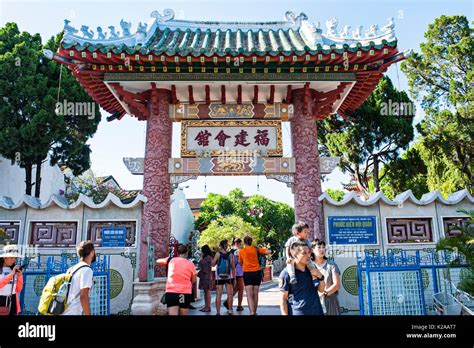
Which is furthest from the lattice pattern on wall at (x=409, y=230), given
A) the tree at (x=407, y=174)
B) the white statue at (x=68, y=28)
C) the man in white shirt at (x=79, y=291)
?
the white statue at (x=68, y=28)

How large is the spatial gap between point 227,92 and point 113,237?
4.07 meters

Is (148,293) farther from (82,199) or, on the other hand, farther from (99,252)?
(82,199)

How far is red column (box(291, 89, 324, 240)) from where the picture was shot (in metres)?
8.27

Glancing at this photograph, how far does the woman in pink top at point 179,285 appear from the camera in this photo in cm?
547

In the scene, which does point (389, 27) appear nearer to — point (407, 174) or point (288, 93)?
point (288, 93)

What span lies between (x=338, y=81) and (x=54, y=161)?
901 cm

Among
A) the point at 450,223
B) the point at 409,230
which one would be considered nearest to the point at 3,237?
the point at 409,230

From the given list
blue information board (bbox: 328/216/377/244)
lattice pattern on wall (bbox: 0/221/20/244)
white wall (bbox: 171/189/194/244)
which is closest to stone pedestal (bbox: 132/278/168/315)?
lattice pattern on wall (bbox: 0/221/20/244)

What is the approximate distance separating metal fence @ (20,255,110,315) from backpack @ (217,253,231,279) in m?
1.95

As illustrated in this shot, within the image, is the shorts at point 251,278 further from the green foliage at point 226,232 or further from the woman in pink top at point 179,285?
the green foliage at point 226,232

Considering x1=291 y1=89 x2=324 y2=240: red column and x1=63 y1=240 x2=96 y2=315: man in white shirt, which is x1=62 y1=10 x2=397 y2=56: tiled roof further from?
x1=63 y1=240 x2=96 y2=315: man in white shirt

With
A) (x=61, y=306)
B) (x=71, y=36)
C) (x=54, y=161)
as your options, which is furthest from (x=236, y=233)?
(x=61, y=306)

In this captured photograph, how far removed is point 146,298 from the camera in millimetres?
7551

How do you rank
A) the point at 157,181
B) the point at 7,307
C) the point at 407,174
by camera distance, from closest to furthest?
the point at 7,307 → the point at 157,181 → the point at 407,174
